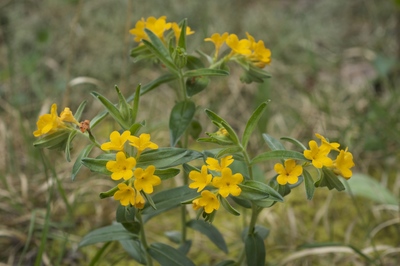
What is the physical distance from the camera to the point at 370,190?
5.56 feet

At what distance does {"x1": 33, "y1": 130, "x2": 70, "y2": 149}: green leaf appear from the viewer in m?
1.04

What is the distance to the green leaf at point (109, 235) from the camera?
118cm

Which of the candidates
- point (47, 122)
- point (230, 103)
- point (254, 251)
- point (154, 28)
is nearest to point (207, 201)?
point (254, 251)

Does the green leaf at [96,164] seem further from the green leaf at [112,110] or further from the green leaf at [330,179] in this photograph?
the green leaf at [330,179]

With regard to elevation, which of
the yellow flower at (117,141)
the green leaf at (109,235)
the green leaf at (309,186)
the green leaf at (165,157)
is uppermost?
the yellow flower at (117,141)

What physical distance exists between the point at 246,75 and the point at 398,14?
5.91 ft

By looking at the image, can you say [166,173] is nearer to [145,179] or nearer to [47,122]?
[145,179]

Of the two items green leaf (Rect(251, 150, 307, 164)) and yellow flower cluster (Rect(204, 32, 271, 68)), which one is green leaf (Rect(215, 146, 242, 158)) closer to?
green leaf (Rect(251, 150, 307, 164))

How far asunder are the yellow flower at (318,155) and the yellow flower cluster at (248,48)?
27cm

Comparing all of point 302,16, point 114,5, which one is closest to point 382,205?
point 302,16

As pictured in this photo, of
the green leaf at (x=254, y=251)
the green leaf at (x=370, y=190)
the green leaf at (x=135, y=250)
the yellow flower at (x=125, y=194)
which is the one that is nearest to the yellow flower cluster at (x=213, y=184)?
the yellow flower at (x=125, y=194)

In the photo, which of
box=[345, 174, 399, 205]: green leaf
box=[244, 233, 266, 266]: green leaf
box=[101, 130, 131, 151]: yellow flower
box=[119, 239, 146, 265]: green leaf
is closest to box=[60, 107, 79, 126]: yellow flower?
box=[101, 130, 131, 151]: yellow flower

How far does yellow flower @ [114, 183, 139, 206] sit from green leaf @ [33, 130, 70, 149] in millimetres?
205

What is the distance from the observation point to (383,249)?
1.55m
